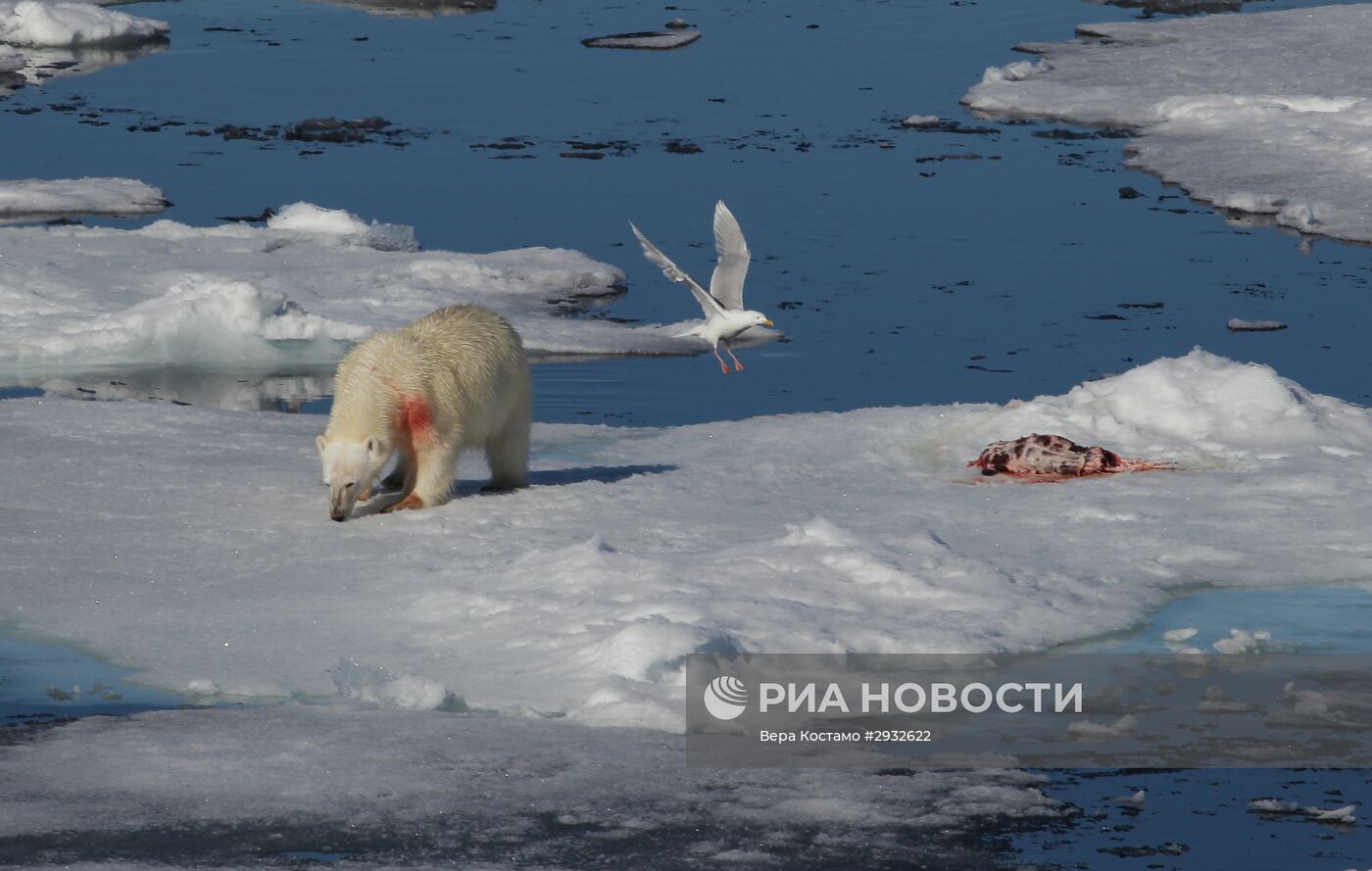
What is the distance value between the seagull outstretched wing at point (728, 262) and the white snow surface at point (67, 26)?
41.4 ft

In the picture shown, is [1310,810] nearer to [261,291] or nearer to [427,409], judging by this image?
[427,409]

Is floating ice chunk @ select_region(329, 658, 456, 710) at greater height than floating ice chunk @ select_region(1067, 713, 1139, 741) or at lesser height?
greater

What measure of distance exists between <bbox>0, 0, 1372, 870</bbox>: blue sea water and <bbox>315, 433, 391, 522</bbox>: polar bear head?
1.23 metres

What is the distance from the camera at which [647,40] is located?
66.5 ft

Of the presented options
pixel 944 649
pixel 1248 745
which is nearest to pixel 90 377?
pixel 944 649

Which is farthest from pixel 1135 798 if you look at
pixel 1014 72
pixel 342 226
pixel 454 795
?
pixel 1014 72

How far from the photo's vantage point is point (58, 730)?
4727 mm

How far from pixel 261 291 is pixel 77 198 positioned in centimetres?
398

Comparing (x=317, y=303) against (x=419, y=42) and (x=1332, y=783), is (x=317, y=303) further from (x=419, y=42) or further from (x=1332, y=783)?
(x=419, y=42)

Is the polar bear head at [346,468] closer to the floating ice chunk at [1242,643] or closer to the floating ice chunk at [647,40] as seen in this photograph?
the floating ice chunk at [1242,643]

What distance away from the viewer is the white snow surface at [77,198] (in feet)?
43.3

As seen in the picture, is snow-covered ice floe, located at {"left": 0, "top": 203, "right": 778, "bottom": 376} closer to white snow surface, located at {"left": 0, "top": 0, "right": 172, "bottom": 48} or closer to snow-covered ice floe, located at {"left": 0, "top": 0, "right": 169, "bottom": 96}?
snow-covered ice floe, located at {"left": 0, "top": 0, "right": 169, "bottom": 96}

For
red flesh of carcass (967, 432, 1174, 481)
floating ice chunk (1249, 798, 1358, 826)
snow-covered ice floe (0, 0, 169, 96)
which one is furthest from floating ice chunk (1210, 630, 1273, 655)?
snow-covered ice floe (0, 0, 169, 96)

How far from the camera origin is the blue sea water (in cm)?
562
